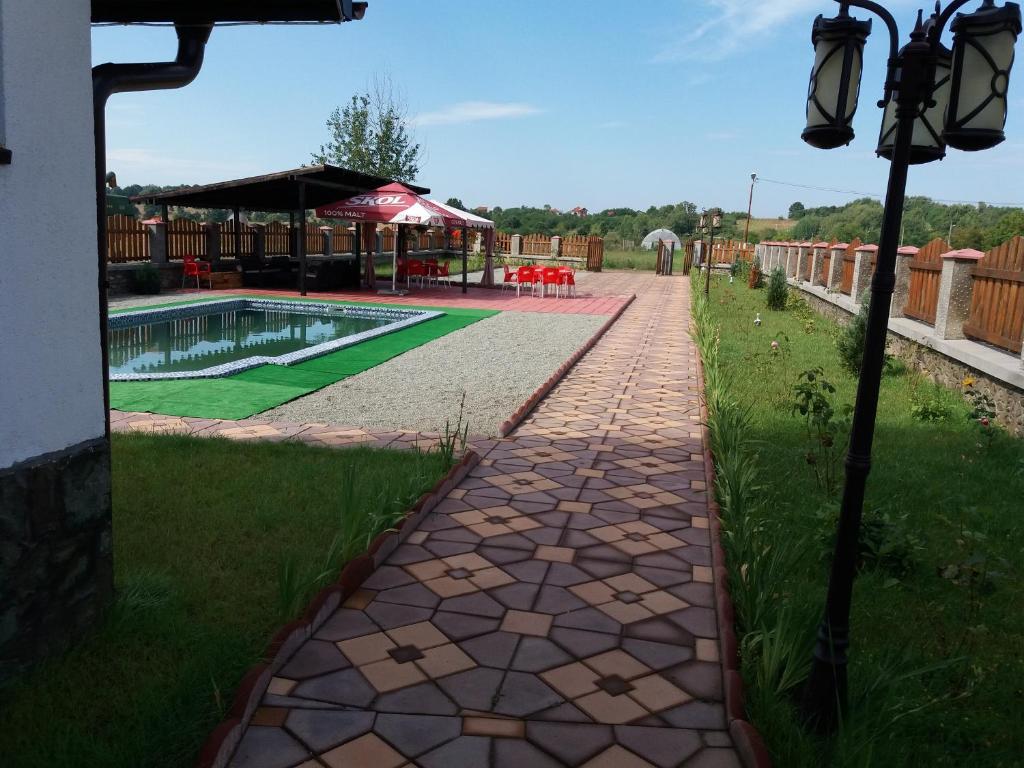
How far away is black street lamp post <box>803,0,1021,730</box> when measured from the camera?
2.32m

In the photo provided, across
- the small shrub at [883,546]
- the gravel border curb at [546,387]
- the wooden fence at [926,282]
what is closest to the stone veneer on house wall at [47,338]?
the small shrub at [883,546]

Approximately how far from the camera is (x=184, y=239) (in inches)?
784

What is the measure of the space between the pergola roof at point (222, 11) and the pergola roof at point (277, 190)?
43.4 ft

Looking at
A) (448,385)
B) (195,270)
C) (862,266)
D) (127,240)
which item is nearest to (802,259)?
(862,266)

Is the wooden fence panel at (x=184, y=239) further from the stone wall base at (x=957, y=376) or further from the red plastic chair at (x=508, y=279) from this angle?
the stone wall base at (x=957, y=376)

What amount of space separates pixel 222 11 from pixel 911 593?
13.8 feet

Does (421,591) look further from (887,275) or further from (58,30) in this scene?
(58,30)

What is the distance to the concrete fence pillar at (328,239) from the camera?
27.2 metres

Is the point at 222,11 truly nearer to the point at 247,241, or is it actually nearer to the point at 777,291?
the point at 777,291

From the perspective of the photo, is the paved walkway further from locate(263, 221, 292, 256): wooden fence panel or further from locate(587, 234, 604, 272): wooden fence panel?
locate(587, 234, 604, 272): wooden fence panel

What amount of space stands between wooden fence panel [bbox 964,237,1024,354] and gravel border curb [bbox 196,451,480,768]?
5836 mm

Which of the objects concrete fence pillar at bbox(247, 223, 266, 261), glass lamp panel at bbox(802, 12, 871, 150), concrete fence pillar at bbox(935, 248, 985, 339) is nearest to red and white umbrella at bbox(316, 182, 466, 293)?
concrete fence pillar at bbox(247, 223, 266, 261)

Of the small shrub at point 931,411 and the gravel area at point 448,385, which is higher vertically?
the small shrub at point 931,411

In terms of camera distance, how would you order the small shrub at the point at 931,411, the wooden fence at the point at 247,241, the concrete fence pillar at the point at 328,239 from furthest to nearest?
the concrete fence pillar at the point at 328,239 → the wooden fence at the point at 247,241 → the small shrub at the point at 931,411
